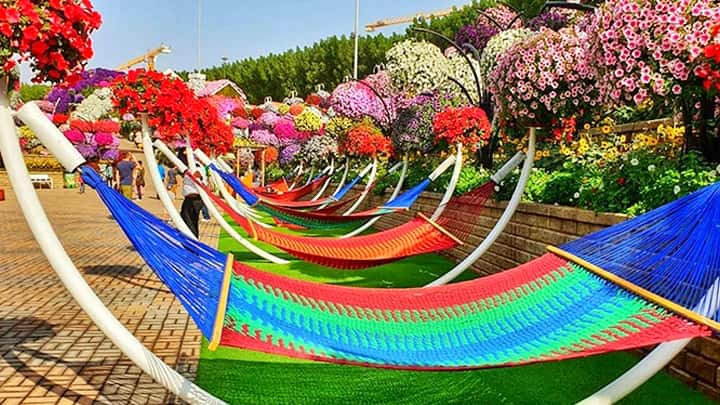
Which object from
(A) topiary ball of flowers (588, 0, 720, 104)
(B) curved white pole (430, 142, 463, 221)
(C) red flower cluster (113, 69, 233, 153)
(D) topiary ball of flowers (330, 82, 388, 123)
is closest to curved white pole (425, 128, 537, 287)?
(B) curved white pole (430, 142, 463, 221)

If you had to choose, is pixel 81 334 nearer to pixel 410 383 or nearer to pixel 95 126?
pixel 410 383

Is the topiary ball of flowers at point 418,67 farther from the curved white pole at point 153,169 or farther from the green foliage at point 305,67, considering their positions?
the green foliage at point 305,67

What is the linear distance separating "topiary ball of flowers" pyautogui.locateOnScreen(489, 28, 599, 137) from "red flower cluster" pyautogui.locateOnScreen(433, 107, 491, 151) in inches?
88.7

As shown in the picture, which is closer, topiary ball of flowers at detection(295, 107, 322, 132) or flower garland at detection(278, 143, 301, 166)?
topiary ball of flowers at detection(295, 107, 322, 132)

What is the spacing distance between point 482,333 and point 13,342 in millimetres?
3017

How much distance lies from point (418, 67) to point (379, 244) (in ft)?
20.9

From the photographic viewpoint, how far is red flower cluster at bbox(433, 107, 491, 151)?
24.1 ft

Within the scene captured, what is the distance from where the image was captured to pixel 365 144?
12.4 metres

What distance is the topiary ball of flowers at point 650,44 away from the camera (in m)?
→ 3.30

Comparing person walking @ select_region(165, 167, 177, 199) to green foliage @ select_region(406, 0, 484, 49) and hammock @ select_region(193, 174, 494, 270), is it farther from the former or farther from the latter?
green foliage @ select_region(406, 0, 484, 49)

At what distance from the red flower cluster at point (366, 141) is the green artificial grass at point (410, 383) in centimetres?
843

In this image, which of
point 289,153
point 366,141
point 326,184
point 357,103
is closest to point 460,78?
point 366,141

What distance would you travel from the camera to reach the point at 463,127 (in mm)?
7379

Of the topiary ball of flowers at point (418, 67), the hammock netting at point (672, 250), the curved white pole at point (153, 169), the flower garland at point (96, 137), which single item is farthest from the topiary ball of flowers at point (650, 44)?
the flower garland at point (96, 137)
